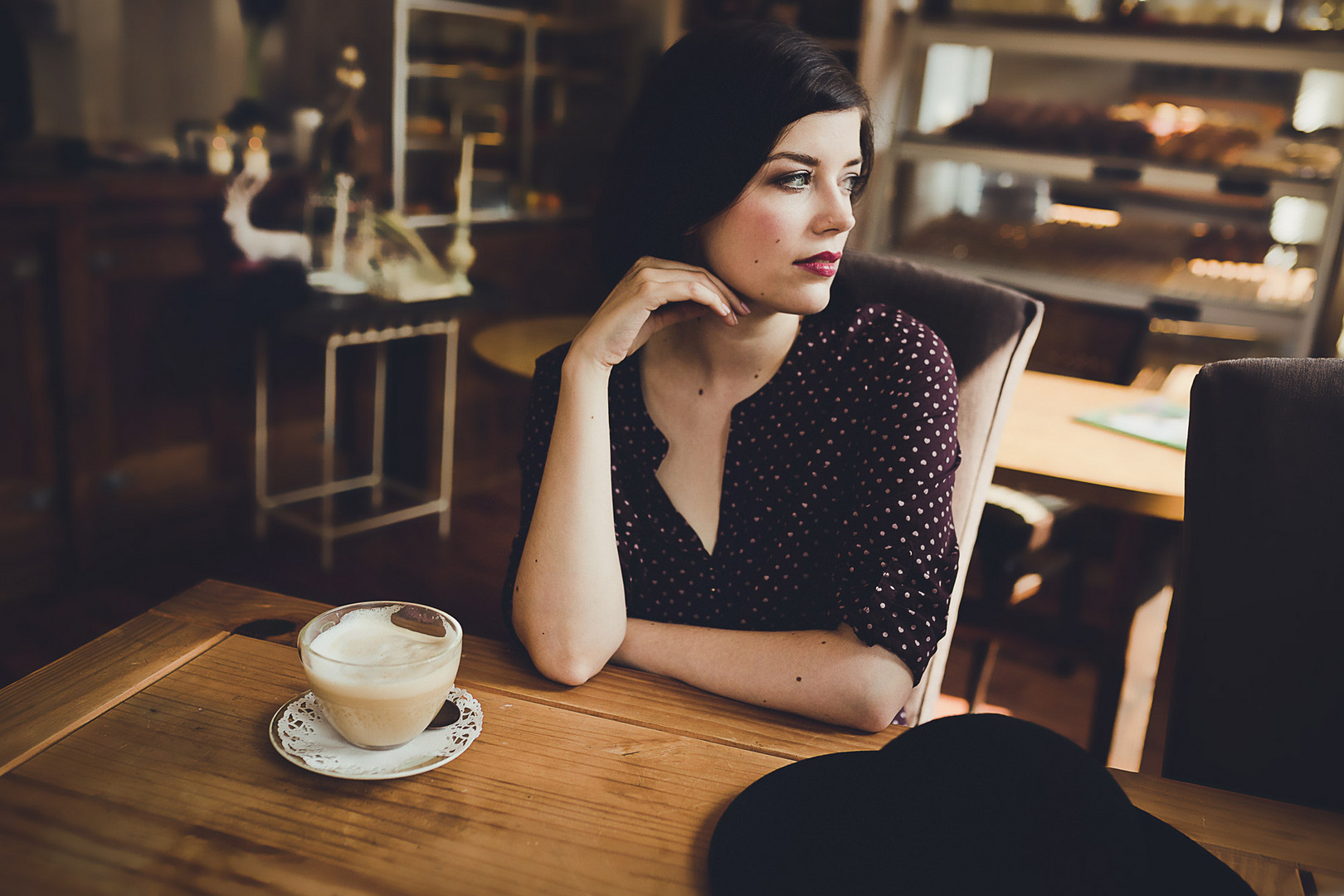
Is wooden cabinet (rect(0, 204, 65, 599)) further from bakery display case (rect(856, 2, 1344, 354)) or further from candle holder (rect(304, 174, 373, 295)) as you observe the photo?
bakery display case (rect(856, 2, 1344, 354))

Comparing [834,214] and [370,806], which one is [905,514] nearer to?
[834,214]

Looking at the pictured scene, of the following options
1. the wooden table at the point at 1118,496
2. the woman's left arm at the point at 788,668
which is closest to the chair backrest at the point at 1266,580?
the woman's left arm at the point at 788,668

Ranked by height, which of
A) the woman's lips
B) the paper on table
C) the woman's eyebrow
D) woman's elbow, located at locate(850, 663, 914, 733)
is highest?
the woman's eyebrow

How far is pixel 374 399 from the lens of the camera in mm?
3828

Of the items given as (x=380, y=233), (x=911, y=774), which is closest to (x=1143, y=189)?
(x=380, y=233)

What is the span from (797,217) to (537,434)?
1.31 feet

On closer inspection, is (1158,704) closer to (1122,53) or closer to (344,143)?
(1122,53)

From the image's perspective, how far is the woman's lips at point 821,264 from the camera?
110 cm

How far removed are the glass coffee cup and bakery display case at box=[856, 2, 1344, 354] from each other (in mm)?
2284

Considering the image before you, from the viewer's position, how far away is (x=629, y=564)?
Result: 3.92 feet

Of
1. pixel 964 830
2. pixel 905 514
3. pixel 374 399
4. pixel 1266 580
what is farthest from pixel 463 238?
pixel 964 830

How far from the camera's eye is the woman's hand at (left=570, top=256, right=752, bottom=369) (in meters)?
1.10

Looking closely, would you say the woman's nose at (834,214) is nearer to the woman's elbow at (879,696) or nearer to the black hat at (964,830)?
the woman's elbow at (879,696)

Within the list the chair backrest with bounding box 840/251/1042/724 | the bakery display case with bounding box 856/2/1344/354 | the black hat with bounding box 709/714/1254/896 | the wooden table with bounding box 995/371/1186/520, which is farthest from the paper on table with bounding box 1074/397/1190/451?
the black hat with bounding box 709/714/1254/896
